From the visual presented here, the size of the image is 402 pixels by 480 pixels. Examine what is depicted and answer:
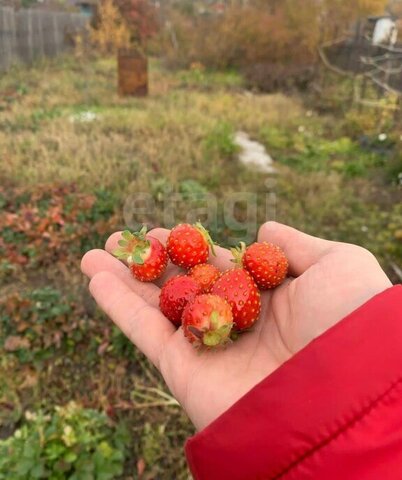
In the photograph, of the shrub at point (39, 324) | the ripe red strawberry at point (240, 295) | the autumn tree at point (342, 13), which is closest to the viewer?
the ripe red strawberry at point (240, 295)

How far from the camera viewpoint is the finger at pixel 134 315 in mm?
1792

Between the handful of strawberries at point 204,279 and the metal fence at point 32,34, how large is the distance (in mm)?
10104

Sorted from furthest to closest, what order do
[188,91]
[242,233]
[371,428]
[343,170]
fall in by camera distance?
[188,91] → [343,170] → [242,233] → [371,428]

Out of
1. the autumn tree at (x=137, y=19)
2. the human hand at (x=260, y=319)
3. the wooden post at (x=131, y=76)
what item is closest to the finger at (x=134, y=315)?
the human hand at (x=260, y=319)

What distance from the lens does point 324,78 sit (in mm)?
11266

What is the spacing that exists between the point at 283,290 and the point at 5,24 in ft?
36.2

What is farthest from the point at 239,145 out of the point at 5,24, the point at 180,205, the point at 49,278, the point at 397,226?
the point at 5,24

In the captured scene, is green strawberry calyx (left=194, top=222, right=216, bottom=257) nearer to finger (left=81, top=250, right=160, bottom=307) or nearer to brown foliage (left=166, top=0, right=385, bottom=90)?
finger (left=81, top=250, right=160, bottom=307)

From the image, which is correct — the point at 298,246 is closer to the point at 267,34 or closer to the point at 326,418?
the point at 326,418

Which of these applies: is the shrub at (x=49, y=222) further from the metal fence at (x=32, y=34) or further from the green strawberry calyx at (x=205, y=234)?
the metal fence at (x=32, y=34)

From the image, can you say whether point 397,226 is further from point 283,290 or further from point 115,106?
point 115,106

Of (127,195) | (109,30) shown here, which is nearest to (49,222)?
(127,195)

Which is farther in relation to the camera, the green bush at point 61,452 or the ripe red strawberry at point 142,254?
the green bush at point 61,452

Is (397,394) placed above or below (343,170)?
above
